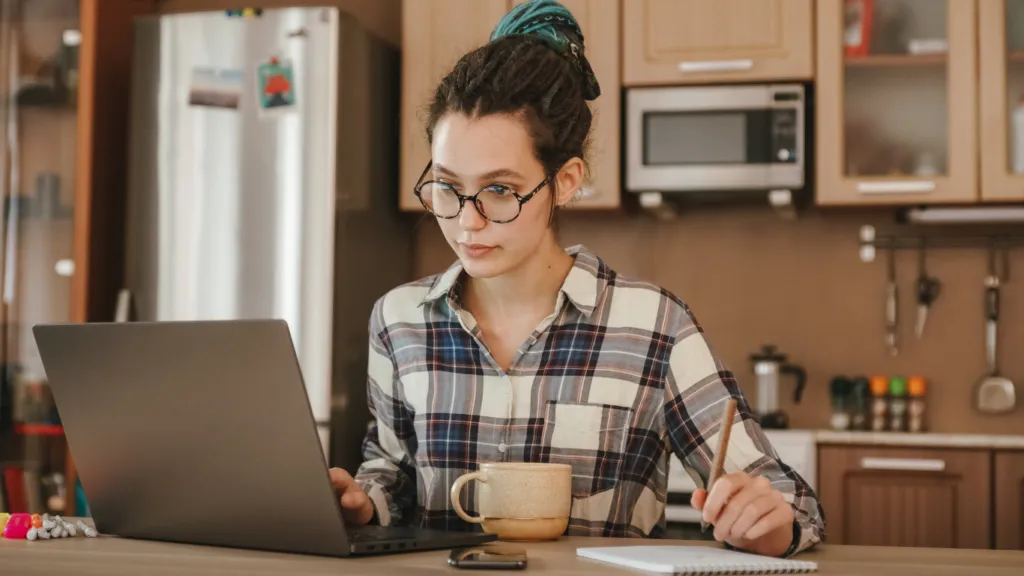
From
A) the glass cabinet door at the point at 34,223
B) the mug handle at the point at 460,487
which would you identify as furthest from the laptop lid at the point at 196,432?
the glass cabinet door at the point at 34,223

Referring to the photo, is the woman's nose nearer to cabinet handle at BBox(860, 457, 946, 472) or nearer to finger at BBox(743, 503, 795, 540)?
finger at BBox(743, 503, 795, 540)

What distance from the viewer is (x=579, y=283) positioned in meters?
1.45

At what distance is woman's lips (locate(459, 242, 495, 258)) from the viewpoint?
1309mm

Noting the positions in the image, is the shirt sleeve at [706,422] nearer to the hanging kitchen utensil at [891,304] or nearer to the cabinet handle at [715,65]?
the cabinet handle at [715,65]

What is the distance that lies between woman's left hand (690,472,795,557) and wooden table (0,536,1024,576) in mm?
37

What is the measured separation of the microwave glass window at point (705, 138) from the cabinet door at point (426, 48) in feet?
1.72

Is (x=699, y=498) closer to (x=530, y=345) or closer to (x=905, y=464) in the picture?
(x=530, y=345)

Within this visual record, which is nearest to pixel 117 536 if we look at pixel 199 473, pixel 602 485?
pixel 199 473

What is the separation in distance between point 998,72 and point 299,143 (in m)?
1.73

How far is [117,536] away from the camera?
116 centimetres

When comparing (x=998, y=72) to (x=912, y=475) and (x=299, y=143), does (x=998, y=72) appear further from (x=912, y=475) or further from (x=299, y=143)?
(x=299, y=143)

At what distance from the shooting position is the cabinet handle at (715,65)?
117 inches

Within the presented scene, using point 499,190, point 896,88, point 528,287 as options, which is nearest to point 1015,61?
point 896,88

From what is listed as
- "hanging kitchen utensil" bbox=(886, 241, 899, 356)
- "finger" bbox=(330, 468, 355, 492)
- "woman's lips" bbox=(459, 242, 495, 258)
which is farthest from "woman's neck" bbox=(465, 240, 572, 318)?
"hanging kitchen utensil" bbox=(886, 241, 899, 356)
